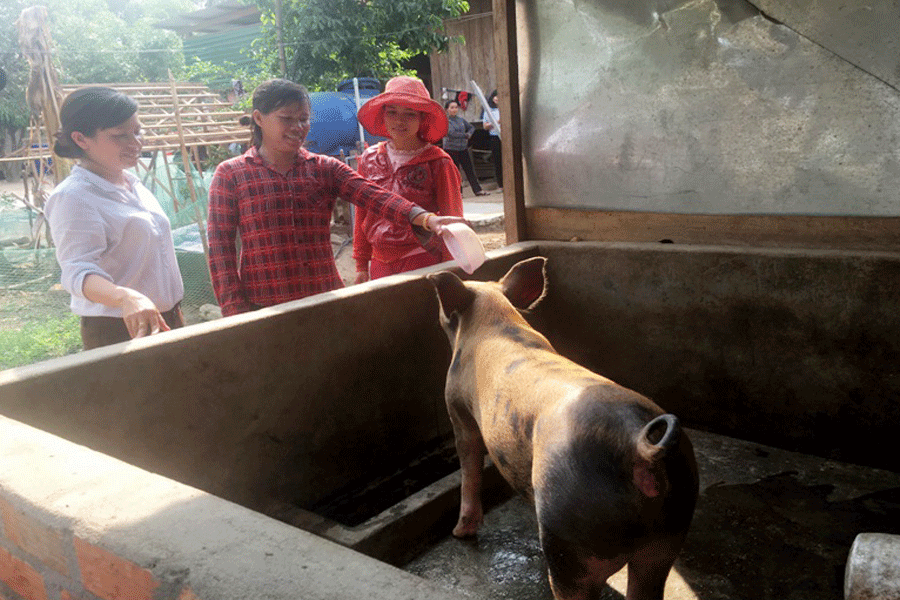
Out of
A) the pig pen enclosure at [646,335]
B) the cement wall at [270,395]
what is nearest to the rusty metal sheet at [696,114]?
the pig pen enclosure at [646,335]

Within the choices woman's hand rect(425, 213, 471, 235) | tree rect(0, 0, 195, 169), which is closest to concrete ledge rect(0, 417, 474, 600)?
woman's hand rect(425, 213, 471, 235)

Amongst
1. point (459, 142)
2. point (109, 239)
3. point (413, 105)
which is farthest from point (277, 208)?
point (459, 142)

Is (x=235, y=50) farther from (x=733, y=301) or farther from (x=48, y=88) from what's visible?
(x=733, y=301)

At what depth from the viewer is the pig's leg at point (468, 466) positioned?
9.51 feet

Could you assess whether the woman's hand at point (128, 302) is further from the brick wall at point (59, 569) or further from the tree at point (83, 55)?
the tree at point (83, 55)

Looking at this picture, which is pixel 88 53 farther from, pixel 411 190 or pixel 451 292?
pixel 451 292

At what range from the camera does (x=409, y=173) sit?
3980mm

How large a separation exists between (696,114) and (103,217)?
278cm

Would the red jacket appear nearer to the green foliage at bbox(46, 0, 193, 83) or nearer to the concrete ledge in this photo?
the concrete ledge

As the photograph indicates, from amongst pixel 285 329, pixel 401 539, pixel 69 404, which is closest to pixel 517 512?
pixel 401 539

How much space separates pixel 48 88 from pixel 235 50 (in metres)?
10.6

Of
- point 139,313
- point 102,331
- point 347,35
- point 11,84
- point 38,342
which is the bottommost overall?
point 38,342

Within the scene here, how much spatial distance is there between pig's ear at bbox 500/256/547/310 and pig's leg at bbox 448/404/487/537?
50 cm

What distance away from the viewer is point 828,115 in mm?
3557
